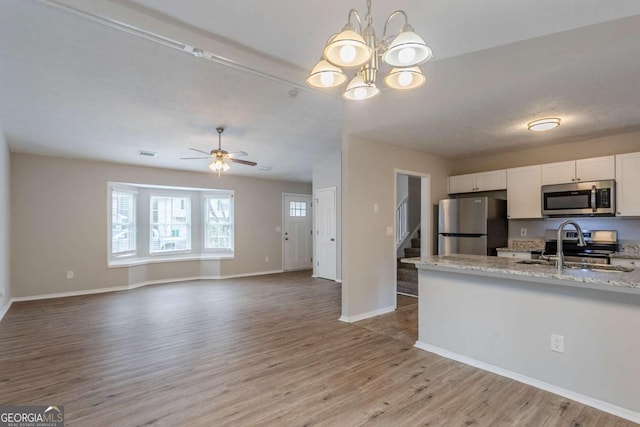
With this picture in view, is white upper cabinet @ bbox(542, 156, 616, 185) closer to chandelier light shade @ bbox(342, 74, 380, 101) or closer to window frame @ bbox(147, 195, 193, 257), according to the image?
chandelier light shade @ bbox(342, 74, 380, 101)

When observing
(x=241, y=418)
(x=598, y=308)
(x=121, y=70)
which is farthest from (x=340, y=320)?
(x=121, y=70)

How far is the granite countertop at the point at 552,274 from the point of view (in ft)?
6.69

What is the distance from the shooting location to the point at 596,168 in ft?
13.1

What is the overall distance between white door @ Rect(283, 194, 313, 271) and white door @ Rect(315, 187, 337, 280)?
1.24m

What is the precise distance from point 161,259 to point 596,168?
758cm

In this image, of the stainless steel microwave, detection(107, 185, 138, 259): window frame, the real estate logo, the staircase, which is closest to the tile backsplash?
the stainless steel microwave

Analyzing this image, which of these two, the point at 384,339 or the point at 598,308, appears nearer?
the point at 598,308

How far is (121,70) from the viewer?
333 centimetres

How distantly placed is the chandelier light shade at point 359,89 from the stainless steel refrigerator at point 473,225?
10.8 ft

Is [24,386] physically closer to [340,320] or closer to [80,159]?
[340,320]

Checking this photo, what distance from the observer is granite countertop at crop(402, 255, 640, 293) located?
6.69ft

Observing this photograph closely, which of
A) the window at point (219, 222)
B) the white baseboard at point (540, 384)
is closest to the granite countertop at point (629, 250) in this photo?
the white baseboard at point (540, 384)

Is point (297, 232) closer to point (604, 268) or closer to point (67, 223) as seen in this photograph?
point (67, 223)

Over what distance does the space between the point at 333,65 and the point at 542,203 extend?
13.1 ft
